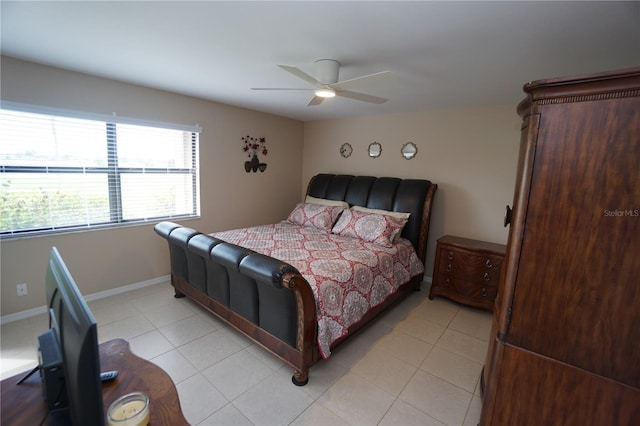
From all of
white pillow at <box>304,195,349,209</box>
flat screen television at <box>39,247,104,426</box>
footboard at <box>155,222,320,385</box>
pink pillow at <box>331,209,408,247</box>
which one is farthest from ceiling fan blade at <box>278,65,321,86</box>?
white pillow at <box>304,195,349,209</box>

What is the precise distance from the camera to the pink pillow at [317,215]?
12.2 feet

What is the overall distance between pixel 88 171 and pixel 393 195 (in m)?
3.43

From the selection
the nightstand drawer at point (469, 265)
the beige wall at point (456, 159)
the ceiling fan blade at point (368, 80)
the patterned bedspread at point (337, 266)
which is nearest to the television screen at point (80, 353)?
the patterned bedspread at point (337, 266)

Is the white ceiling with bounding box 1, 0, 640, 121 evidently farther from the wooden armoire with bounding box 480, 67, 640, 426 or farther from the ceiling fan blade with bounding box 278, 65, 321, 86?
the wooden armoire with bounding box 480, 67, 640, 426

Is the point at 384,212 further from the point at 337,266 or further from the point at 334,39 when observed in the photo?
the point at 334,39

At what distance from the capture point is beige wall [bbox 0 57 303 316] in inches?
99.7

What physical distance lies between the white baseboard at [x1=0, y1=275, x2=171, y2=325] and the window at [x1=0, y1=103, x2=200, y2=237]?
0.74 m

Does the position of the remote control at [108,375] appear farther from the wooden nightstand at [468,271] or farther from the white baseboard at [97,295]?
the wooden nightstand at [468,271]

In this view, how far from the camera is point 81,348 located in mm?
591

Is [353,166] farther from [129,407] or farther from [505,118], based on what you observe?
[129,407]

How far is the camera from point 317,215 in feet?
12.5

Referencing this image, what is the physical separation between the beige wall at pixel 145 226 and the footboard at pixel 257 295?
2.75ft

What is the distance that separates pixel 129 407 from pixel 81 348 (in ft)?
1.41

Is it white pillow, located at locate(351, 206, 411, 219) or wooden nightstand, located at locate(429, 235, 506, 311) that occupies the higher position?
white pillow, located at locate(351, 206, 411, 219)
